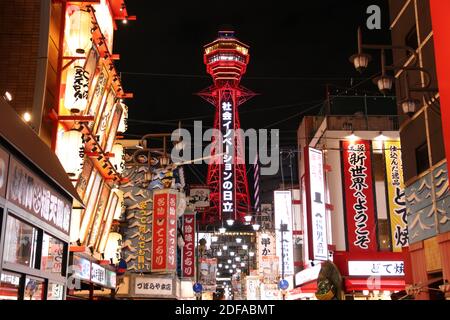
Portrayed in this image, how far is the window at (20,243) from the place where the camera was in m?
7.13

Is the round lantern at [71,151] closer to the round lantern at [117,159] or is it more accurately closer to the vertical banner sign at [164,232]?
the round lantern at [117,159]

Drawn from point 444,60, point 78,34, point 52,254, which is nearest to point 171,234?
point 78,34

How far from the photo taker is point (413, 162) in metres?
18.2

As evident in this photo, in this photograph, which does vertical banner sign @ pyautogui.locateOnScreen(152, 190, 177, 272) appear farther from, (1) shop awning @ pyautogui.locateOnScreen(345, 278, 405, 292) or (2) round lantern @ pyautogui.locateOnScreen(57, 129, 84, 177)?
(2) round lantern @ pyautogui.locateOnScreen(57, 129, 84, 177)

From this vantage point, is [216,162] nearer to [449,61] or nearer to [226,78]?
[226,78]

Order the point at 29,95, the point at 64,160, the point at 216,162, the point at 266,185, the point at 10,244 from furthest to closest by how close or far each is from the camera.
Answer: the point at 266,185 < the point at 216,162 < the point at 64,160 < the point at 29,95 < the point at 10,244

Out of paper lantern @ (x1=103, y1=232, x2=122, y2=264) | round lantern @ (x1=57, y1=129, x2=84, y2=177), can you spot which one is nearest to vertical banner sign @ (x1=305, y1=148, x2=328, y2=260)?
paper lantern @ (x1=103, y1=232, x2=122, y2=264)

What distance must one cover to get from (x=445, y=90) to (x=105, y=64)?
49.0 feet

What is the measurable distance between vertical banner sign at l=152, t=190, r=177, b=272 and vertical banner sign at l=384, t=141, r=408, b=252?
12.3 meters

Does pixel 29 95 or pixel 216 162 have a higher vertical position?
pixel 216 162

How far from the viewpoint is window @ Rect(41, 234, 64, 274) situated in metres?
9.05

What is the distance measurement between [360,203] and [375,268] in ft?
20.9

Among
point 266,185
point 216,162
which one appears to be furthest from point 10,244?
point 266,185
